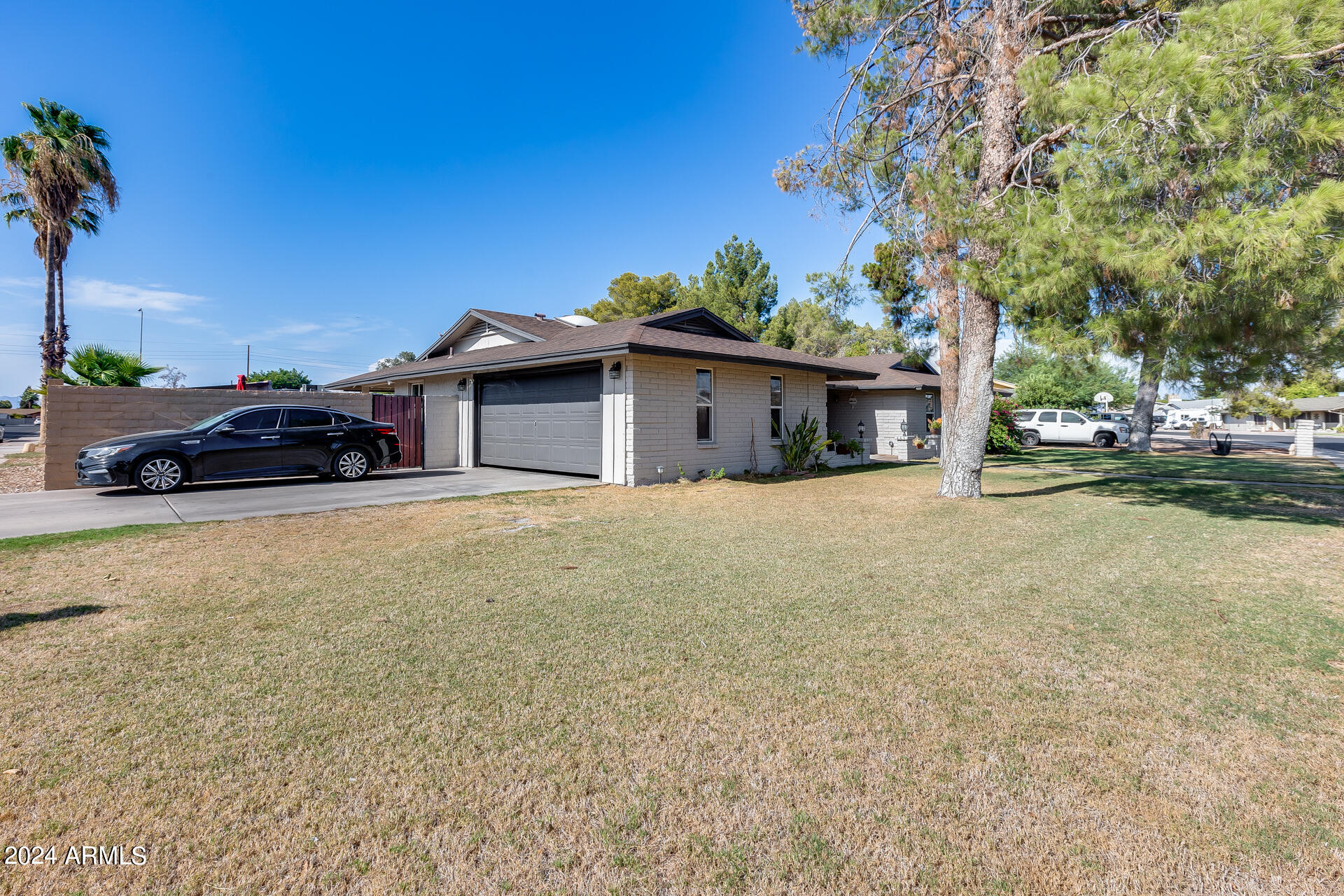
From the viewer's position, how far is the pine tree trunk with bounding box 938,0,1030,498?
9492 millimetres

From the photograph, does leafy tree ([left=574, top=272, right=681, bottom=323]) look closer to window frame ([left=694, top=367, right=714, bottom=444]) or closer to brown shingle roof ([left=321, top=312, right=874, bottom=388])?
brown shingle roof ([left=321, top=312, right=874, bottom=388])

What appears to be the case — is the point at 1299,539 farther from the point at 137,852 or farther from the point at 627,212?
the point at 627,212

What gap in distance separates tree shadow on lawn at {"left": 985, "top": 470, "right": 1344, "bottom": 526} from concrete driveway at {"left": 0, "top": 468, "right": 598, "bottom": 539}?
9718 mm

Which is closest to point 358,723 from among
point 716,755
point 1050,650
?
point 716,755

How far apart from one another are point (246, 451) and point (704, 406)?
341 inches

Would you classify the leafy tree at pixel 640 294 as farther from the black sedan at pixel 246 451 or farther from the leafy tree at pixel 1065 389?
the black sedan at pixel 246 451

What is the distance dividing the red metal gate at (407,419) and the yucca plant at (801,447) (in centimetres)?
912

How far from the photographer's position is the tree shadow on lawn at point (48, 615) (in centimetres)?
400

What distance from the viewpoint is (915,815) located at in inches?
87.3

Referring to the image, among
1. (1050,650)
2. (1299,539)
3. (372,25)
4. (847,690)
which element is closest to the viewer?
(847,690)

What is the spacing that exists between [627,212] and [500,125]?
18.1ft

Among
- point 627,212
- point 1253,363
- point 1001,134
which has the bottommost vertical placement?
point 1253,363

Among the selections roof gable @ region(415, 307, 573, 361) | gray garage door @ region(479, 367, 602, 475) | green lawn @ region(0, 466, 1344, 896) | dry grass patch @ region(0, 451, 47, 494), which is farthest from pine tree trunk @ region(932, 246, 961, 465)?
dry grass patch @ region(0, 451, 47, 494)

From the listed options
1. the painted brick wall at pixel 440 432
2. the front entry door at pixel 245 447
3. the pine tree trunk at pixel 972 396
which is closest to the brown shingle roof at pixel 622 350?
the painted brick wall at pixel 440 432
